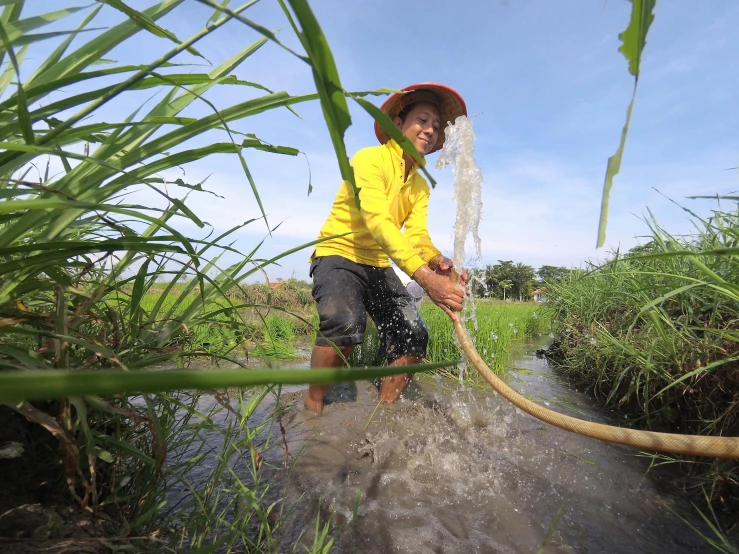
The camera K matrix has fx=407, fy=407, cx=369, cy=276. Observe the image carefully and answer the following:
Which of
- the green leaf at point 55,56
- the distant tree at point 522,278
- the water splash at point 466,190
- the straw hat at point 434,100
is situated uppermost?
the distant tree at point 522,278

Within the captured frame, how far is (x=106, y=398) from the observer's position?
3.02 feet

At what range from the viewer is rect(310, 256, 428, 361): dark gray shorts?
2.58 metres

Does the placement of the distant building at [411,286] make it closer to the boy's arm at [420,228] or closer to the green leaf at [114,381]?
the boy's arm at [420,228]

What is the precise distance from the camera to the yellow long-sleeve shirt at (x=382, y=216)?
236 centimetres

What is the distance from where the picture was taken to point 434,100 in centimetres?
302

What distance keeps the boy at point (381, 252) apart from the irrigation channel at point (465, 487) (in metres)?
0.45

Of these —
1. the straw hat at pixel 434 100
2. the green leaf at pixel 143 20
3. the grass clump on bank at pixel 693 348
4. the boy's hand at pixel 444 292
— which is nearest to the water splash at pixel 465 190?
the straw hat at pixel 434 100

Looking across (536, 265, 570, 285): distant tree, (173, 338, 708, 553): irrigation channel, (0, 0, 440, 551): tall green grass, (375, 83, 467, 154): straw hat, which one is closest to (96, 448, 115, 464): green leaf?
(0, 0, 440, 551): tall green grass

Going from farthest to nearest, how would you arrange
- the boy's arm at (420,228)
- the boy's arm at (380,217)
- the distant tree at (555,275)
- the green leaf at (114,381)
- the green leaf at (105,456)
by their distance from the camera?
the distant tree at (555,275)
the boy's arm at (420,228)
the boy's arm at (380,217)
the green leaf at (105,456)
the green leaf at (114,381)

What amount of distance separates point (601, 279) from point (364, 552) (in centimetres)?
376

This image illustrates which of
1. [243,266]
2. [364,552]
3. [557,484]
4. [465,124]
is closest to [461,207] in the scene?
[465,124]

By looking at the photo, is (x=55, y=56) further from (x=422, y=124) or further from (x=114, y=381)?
(x=422, y=124)

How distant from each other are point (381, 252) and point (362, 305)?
1.43 ft

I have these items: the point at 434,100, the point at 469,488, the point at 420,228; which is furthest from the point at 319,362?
the point at 434,100
